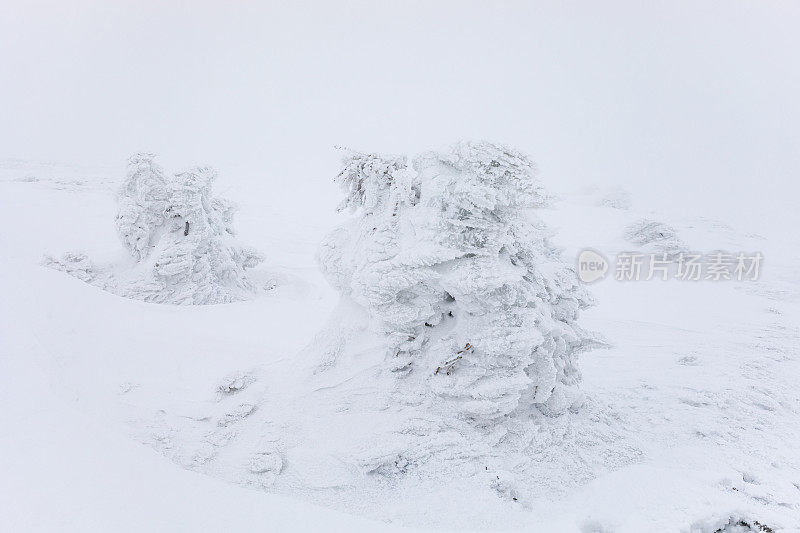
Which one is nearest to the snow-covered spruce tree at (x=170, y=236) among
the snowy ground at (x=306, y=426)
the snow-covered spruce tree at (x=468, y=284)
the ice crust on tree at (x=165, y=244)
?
the ice crust on tree at (x=165, y=244)

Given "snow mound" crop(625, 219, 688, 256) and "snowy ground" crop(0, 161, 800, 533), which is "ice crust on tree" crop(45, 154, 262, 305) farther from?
"snow mound" crop(625, 219, 688, 256)

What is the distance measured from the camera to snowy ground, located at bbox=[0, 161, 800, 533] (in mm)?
2377

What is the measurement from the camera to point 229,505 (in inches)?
94.7

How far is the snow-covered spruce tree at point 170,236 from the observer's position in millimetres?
6539

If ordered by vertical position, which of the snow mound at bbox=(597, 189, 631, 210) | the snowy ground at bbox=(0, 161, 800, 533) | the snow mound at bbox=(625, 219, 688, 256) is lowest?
the snowy ground at bbox=(0, 161, 800, 533)

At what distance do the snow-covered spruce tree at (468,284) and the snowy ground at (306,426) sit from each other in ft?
0.93

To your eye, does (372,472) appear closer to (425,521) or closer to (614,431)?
(425,521)

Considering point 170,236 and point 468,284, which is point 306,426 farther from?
point 170,236

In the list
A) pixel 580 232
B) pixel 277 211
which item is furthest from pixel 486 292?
pixel 277 211

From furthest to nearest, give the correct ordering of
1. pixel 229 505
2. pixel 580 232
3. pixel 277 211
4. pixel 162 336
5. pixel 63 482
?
pixel 277 211 → pixel 580 232 → pixel 162 336 → pixel 229 505 → pixel 63 482

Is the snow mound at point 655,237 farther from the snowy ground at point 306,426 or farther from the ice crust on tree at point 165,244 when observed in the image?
the ice crust on tree at point 165,244

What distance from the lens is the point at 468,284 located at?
277cm

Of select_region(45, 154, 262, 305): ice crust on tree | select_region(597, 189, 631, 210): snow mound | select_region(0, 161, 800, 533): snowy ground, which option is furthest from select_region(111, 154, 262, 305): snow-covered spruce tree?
select_region(597, 189, 631, 210): snow mound

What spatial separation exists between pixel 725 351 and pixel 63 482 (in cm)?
534
